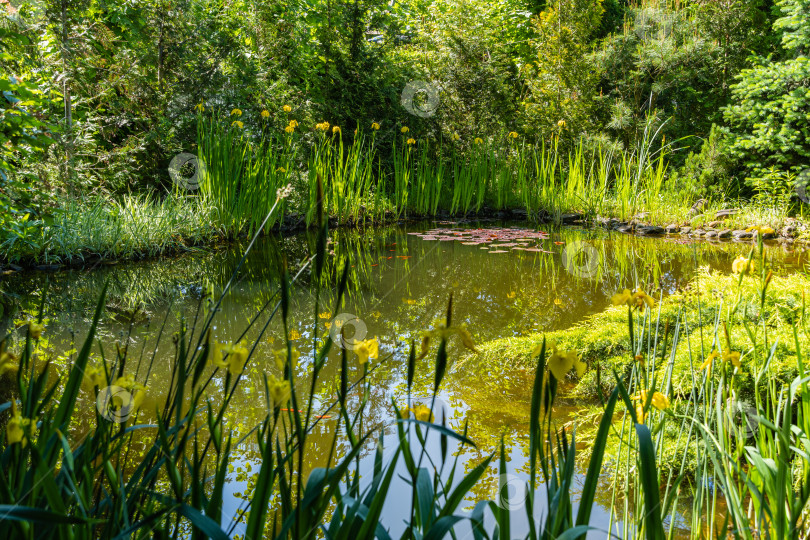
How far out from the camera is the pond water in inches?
64.0

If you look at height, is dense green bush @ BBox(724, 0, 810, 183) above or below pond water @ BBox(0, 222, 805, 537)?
above

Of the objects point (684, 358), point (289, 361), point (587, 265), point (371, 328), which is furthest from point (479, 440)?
point (587, 265)

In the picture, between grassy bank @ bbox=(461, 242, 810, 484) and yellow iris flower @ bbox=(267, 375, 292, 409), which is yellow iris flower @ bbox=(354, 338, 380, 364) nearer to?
yellow iris flower @ bbox=(267, 375, 292, 409)

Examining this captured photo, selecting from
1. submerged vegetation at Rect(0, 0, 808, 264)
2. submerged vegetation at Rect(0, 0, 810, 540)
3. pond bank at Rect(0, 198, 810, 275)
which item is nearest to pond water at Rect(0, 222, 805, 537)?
submerged vegetation at Rect(0, 0, 810, 540)

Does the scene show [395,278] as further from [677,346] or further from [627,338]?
[677,346]

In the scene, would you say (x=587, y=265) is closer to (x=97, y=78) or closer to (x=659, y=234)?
(x=659, y=234)

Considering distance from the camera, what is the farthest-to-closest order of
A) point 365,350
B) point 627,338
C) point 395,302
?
point 395,302 < point 627,338 < point 365,350

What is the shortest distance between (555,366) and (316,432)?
1.11 m

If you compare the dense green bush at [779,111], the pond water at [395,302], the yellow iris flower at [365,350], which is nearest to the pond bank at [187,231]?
the pond water at [395,302]

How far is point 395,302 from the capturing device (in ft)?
10.1

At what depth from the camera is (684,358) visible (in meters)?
1.75

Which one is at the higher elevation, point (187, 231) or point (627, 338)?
point (187, 231)

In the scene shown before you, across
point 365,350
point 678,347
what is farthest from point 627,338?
point 365,350

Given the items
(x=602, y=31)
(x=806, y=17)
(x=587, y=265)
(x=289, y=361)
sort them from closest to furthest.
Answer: (x=289, y=361), (x=587, y=265), (x=806, y=17), (x=602, y=31)
